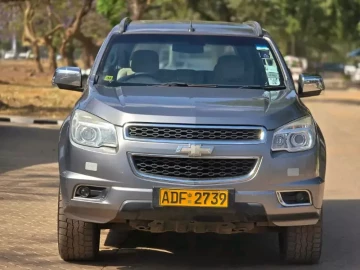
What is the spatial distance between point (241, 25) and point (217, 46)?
2.29 feet

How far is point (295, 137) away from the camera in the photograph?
21.1ft

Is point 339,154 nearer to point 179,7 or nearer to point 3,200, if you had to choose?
point 3,200

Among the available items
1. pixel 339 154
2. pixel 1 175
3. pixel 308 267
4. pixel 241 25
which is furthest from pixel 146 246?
pixel 339 154

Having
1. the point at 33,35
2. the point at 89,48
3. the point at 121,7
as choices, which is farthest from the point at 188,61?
the point at 89,48

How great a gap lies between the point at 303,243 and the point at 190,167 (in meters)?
1.21

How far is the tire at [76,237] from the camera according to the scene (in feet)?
21.8

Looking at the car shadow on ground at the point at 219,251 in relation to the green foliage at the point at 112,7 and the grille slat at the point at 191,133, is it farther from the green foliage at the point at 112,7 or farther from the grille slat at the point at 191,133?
the green foliage at the point at 112,7

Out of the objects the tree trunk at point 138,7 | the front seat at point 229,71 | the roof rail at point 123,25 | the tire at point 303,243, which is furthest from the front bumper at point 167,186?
the tree trunk at point 138,7

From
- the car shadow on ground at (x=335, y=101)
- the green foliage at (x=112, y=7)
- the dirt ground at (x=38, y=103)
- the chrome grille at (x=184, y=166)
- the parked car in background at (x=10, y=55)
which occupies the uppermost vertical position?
the chrome grille at (x=184, y=166)

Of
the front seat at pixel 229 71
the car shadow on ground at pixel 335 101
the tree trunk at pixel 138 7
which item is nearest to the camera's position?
the front seat at pixel 229 71

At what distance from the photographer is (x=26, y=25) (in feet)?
151

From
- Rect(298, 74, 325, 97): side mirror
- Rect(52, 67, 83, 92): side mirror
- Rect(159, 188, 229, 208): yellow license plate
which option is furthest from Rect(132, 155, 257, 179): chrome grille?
Rect(298, 74, 325, 97): side mirror

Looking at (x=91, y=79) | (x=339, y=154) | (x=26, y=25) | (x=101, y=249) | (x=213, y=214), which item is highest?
(x=91, y=79)

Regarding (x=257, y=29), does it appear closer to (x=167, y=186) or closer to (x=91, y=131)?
(x=91, y=131)
